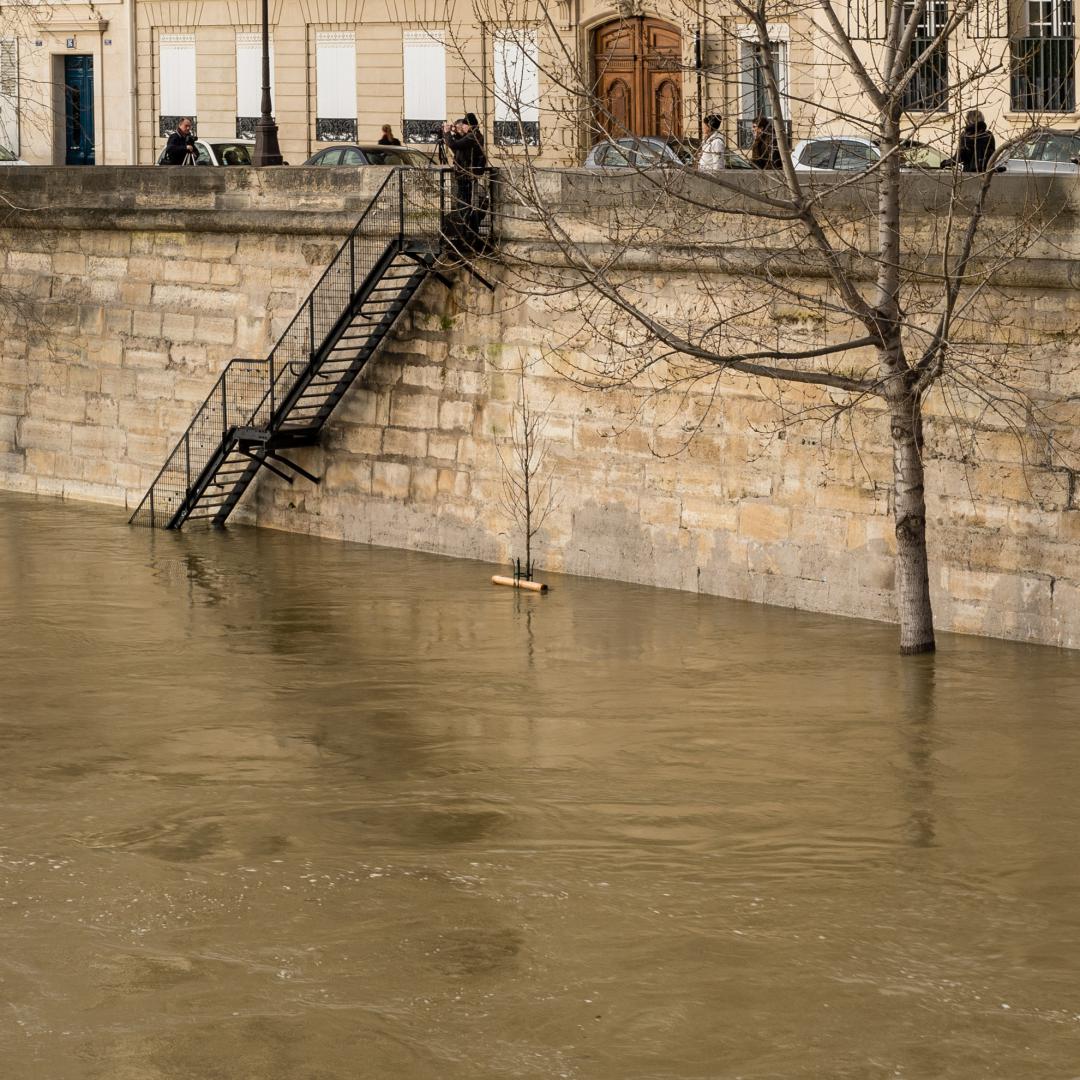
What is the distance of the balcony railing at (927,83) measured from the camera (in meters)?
15.6

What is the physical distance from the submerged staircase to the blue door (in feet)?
50.8

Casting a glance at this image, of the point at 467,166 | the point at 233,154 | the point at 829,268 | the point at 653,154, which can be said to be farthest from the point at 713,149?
the point at 233,154

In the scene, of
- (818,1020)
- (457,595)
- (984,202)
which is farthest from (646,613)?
(818,1020)

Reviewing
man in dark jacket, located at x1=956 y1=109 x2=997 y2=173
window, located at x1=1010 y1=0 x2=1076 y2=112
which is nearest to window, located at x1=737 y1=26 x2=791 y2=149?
man in dark jacket, located at x1=956 y1=109 x2=997 y2=173

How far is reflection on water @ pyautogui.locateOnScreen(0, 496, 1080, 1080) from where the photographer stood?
31.1 ft

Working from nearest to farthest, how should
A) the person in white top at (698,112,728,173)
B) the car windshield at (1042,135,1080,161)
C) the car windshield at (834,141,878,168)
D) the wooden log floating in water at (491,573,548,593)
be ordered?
the person in white top at (698,112,728,173) → the wooden log floating in water at (491,573,548,593) → the car windshield at (1042,135,1080,161) → the car windshield at (834,141,878,168)

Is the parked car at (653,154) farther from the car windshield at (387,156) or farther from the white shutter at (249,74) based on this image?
the white shutter at (249,74)

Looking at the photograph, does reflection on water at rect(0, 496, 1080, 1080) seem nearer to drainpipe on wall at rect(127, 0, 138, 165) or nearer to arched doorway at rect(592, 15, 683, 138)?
arched doorway at rect(592, 15, 683, 138)

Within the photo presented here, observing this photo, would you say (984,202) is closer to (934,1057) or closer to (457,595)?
(457,595)

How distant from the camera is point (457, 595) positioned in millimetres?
19422

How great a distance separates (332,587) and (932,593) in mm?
5640

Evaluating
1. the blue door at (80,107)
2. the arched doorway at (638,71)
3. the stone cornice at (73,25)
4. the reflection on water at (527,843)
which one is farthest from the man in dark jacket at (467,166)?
the blue door at (80,107)

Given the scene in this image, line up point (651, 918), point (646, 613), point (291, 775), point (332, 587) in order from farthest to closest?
point (332, 587)
point (646, 613)
point (291, 775)
point (651, 918)

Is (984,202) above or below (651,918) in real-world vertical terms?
above
